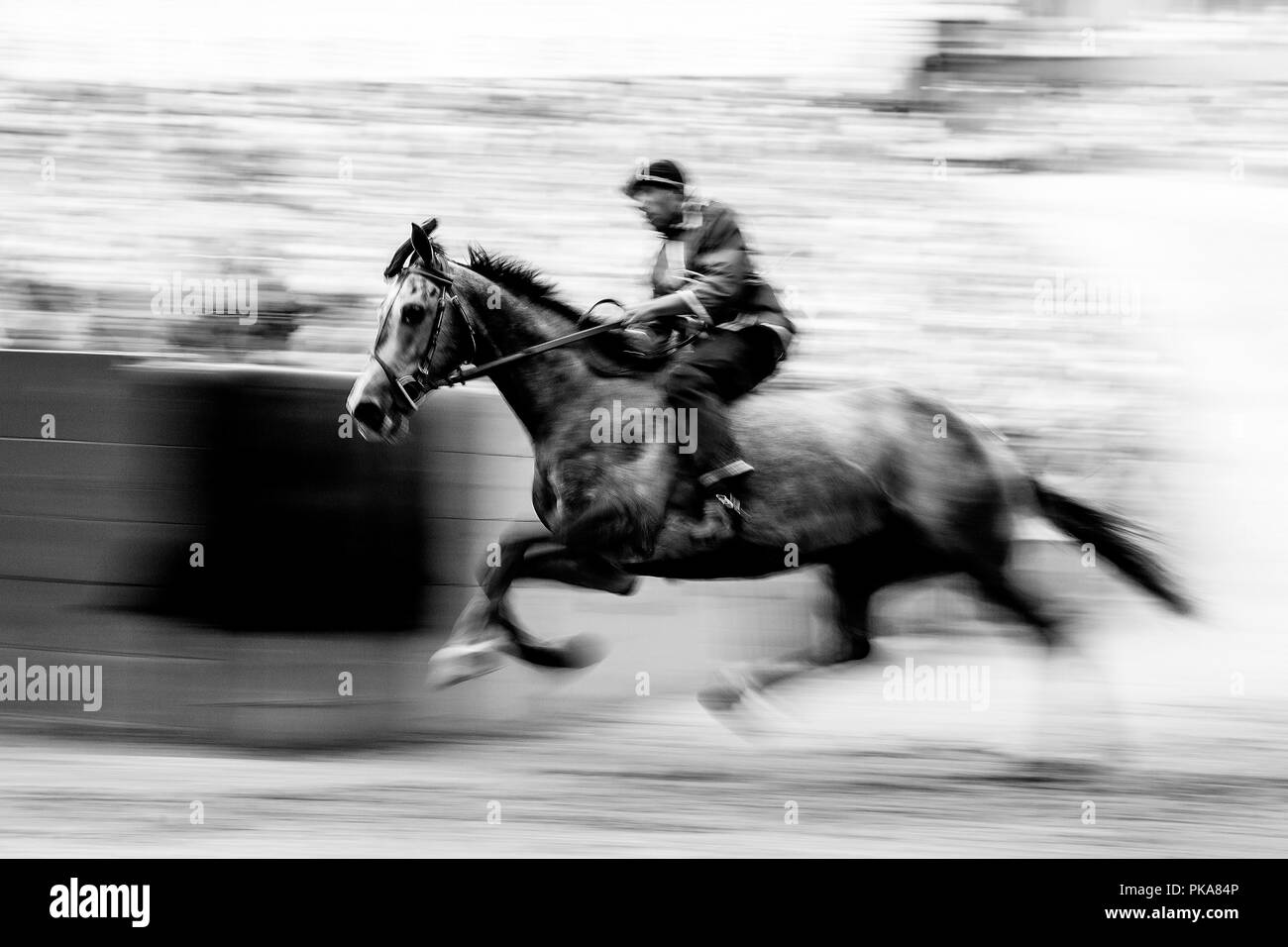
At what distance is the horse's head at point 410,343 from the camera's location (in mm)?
5523

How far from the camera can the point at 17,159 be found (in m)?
7.88

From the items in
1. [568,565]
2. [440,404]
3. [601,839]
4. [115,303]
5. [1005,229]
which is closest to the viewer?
[601,839]

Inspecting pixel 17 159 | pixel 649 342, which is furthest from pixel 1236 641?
pixel 17 159

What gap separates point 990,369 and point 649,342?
2633 millimetres

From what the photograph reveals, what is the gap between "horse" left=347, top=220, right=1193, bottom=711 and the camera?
Result: 222 inches

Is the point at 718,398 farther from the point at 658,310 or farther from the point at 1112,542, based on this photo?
the point at 1112,542

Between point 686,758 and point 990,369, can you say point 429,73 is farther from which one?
point 686,758

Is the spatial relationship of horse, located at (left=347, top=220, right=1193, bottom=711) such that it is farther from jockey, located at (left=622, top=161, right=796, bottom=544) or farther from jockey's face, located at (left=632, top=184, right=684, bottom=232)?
jockey's face, located at (left=632, top=184, right=684, bottom=232)
